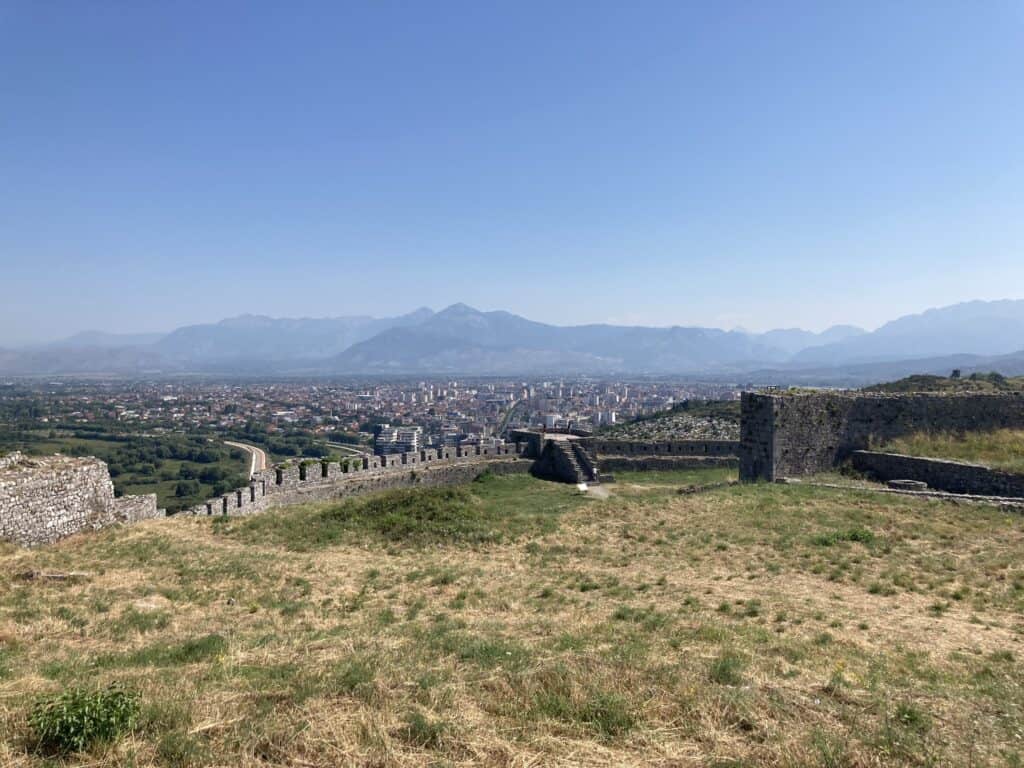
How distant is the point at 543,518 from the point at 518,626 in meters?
8.15

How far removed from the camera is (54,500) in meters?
13.2

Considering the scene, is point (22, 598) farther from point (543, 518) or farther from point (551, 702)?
point (543, 518)

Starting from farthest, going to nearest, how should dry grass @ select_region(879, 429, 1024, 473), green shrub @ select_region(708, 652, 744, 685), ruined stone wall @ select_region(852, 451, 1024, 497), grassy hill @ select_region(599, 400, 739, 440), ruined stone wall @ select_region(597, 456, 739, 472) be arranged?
grassy hill @ select_region(599, 400, 739, 440), ruined stone wall @ select_region(597, 456, 739, 472), dry grass @ select_region(879, 429, 1024, 473), ruined stone wall @ select_region(852, 451, 1024, 497), green shrub @ select_region(708, 652, 744, 685)

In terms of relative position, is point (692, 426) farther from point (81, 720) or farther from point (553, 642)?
point (81, 720)

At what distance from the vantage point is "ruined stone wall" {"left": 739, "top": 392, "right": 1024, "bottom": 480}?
67.6ft

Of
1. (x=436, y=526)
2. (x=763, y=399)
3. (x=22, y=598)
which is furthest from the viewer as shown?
(x=763, y=399)

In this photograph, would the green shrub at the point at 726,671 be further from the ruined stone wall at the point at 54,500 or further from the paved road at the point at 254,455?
the paved road at the point at 254,455

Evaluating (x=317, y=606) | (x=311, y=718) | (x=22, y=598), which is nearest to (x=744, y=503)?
(x=317, y=606)

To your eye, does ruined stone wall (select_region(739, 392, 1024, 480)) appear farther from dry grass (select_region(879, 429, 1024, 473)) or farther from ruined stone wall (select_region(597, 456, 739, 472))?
ruined stone wall (select_region(597, 456, 739, 472))

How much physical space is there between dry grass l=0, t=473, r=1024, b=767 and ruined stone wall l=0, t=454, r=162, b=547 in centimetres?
70

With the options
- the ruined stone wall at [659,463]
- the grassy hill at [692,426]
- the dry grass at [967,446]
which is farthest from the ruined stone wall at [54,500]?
the dry grass at [967,446]

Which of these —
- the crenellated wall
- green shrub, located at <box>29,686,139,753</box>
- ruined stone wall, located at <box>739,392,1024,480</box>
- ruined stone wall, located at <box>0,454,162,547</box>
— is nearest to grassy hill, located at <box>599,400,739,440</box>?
the crenellated wall

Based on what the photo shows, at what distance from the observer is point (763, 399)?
2073cm

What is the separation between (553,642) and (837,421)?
56.8ft
